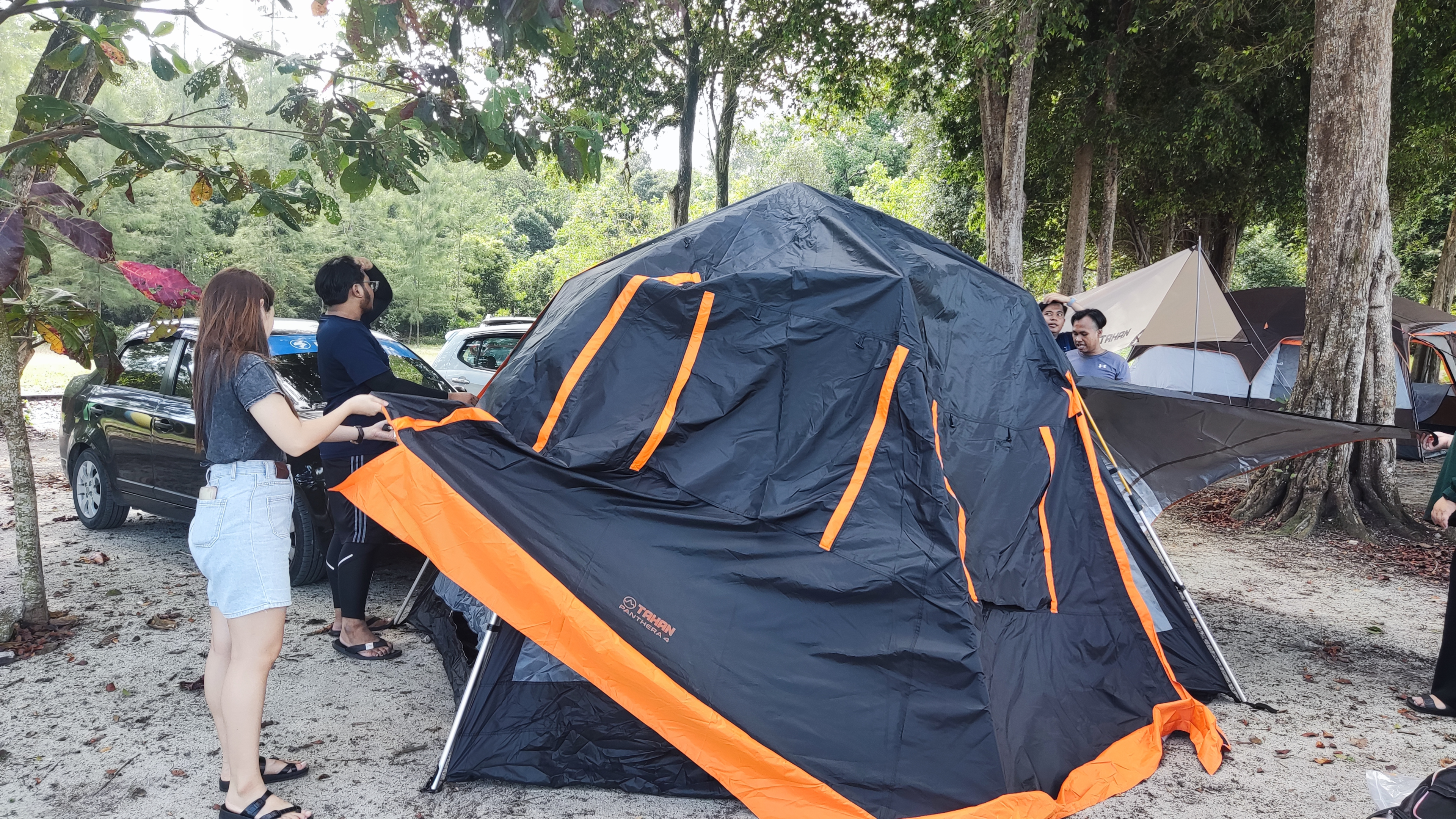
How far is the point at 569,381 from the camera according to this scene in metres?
3.27

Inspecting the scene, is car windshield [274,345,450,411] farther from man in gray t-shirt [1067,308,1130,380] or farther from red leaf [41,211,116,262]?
man in gray t-shirt [1067,308,1130,380]

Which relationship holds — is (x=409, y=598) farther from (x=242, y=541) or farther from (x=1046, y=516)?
(x=1046, y=516)

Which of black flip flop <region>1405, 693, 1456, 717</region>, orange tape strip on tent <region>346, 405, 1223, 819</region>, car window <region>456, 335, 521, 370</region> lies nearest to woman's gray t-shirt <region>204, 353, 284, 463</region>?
orange tape strip on tent <region>346, 405, 1223, 819</region>

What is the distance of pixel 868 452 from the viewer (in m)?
3.13

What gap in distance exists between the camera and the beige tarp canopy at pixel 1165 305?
9477 mm

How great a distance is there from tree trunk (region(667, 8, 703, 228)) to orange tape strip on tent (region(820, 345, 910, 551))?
494 inches

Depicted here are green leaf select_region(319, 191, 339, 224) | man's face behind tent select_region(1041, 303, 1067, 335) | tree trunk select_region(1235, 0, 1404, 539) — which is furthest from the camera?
tree trunk select_region(1235, 0, 1404, 539)

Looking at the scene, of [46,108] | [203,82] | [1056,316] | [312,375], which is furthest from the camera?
[1056,316]

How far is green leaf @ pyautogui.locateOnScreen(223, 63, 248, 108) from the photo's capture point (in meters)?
4.24

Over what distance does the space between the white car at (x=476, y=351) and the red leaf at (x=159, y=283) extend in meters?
5.08

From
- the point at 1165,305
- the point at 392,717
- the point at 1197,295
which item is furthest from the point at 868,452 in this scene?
the point at 1165,305

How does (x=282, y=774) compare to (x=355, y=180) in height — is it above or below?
below

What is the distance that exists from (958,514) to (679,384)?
114cm

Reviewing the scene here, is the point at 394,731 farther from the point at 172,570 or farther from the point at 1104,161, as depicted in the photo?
the point at 1104,161
